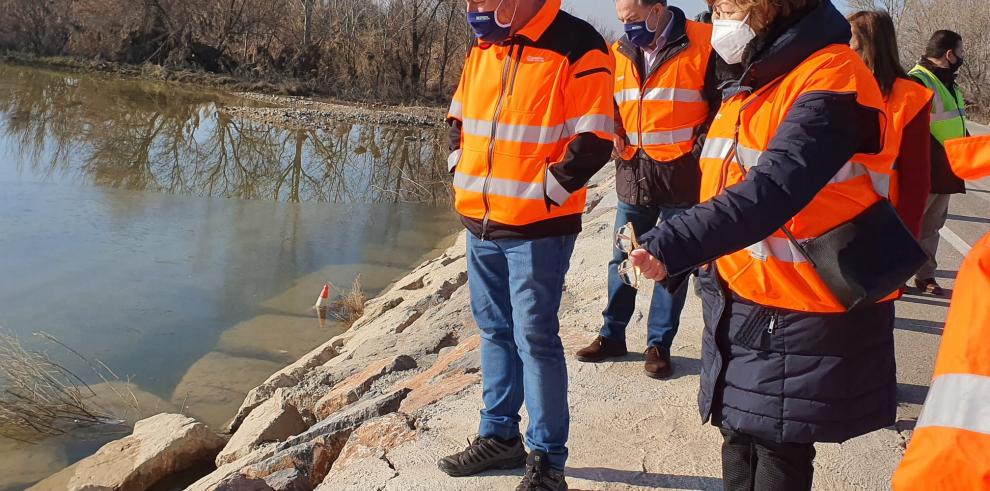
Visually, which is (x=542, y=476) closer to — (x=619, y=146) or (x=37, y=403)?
(x=619, y=146)

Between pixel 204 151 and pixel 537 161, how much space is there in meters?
16.5

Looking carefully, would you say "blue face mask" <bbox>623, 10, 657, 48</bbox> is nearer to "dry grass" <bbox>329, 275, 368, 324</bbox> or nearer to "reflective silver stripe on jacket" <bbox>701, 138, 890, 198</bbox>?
"reflective silver stripe on jacket" <bbox>701, 138, 890, 198</bbox>


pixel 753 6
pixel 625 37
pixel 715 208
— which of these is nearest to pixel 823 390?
pixel 715 208

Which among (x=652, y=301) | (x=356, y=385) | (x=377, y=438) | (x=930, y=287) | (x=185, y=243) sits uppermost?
(x=652, y=301)

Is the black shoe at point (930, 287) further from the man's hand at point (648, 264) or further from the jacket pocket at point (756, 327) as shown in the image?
the man's hand at point (648, 264)

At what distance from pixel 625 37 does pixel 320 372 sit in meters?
3.88

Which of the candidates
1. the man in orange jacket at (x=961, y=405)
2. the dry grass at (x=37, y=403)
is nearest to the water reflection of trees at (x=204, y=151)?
the dry grass at (x=37, y=403)

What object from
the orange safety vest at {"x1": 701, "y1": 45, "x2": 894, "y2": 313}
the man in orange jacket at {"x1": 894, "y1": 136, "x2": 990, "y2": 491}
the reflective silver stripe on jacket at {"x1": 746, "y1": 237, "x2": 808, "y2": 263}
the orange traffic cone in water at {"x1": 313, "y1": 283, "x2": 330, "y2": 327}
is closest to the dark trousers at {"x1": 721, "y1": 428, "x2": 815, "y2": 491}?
the orange safety vest at {"x1": 701, "y1": 45, "x2": 894, "y2": 313}

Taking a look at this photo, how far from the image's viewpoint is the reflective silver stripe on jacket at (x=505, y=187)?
298 cm

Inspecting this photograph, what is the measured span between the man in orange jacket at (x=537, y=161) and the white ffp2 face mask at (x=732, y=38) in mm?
755

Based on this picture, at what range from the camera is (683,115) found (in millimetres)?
4020

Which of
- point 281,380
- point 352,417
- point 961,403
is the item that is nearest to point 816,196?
point 961,403

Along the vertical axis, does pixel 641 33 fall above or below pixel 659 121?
above

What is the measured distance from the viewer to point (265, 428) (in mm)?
5254
